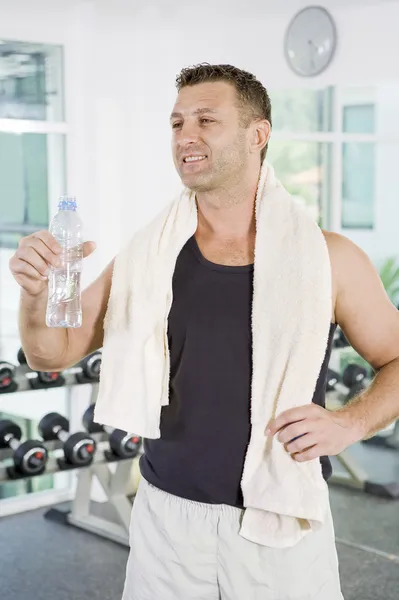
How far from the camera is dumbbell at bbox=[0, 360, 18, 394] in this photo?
3.24 m

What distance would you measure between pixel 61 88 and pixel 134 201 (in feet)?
2.07

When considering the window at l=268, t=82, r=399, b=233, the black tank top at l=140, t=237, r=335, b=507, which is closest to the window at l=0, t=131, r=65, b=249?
the window at l=268, t=82, r=399, b=233

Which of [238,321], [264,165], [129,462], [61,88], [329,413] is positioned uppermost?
[61,88]

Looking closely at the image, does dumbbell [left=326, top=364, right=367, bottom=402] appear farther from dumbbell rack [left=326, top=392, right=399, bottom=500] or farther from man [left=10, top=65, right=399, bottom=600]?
man [left=10, top=65, right=399, bottom=600]

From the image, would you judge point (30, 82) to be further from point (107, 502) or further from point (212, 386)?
point (212, 386)

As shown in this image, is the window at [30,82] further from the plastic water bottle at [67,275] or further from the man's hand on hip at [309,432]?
the man's hand on hip at [309,432]

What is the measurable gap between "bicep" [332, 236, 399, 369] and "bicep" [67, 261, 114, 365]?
1.47 feet

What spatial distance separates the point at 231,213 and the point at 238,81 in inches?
9.8

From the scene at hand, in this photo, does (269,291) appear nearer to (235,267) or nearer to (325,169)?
(235,267)

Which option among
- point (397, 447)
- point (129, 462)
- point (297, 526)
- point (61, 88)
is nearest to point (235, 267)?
point (297, 526)

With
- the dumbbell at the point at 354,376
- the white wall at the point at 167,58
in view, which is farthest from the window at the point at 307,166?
the dumbbell at the point at 354,376

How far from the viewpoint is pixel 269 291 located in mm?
1431

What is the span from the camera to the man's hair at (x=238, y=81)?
1.53 m

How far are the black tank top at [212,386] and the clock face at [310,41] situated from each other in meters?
3.26
